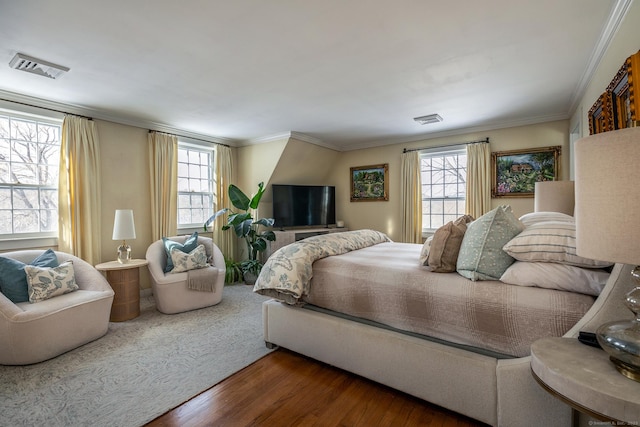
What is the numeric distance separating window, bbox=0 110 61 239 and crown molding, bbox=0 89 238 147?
0.47 ft

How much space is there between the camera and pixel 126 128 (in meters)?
4.11

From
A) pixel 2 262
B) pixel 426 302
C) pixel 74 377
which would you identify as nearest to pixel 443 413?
pixel 426 302

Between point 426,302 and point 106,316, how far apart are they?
291 cm

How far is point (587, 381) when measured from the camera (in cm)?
88

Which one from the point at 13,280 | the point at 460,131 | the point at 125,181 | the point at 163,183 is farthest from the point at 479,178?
the point at 13,280

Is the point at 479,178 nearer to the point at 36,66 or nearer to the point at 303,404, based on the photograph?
the point at 303,404

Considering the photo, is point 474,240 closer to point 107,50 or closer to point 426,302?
point 426,302

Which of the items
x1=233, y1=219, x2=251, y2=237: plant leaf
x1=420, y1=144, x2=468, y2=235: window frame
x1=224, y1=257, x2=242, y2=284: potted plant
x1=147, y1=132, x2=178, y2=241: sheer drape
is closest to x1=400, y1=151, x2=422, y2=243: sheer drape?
x1=420, y1=144, x2=468, y2=235: window frame

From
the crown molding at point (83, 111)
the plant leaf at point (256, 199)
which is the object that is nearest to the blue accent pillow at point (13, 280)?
the crown molding at point (83, 111)

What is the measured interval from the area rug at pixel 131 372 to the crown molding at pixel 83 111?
2588 millimetres

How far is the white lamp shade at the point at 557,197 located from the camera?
281 cm

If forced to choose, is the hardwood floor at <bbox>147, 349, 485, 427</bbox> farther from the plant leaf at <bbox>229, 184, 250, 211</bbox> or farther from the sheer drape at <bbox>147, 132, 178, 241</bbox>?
the plant leaf at <bbox>229, 184, 250, 211</bbox>

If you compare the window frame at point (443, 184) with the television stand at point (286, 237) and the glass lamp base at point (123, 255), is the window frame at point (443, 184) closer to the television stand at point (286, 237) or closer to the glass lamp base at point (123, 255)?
the television stand at point (286, 237)

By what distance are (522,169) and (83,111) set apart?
5991 mm
